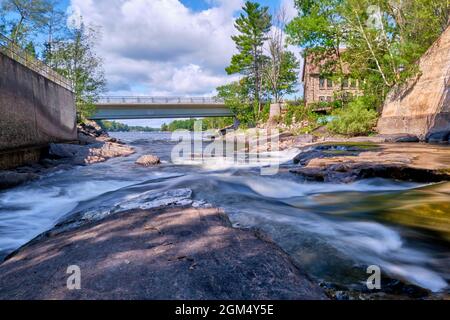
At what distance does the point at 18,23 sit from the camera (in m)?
26.9

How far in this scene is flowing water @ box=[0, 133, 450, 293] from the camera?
3336mm

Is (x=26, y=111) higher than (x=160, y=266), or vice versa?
(x=26, y=111)

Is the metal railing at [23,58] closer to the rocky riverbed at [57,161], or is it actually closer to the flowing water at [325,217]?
the rocky riverbed at [57,161]

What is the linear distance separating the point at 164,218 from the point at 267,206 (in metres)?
2.62

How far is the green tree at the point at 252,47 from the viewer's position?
4391cm

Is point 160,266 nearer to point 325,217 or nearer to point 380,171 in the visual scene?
point 325,217

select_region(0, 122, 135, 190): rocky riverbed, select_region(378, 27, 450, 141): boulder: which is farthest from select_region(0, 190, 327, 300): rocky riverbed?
select_region(378, 27, 450, 141): boulder

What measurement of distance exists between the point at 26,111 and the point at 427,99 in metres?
23.1

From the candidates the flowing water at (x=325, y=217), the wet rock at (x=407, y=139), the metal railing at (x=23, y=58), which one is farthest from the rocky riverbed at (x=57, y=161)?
the wet rock at (x=407, y=139)

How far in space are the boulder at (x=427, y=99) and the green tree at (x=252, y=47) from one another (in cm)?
2489

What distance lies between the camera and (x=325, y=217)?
211 inches

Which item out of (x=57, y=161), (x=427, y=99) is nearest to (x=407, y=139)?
(x=427, y=99)
